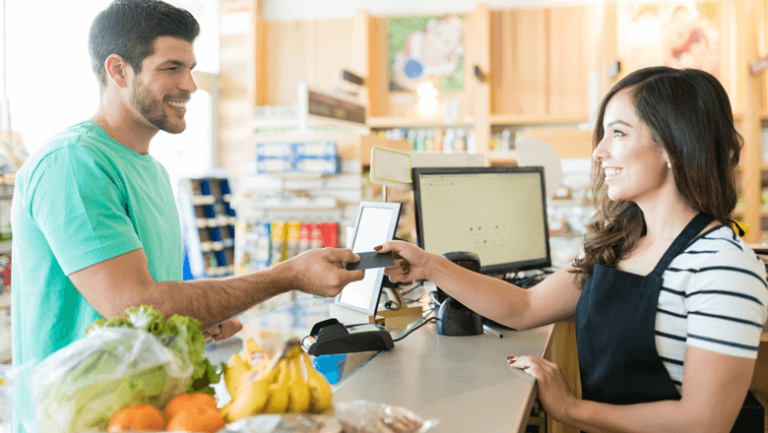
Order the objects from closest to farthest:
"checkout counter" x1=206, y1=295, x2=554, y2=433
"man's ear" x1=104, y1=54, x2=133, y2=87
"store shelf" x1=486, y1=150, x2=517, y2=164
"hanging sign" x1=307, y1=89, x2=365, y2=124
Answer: "checkout counter" x1=206, y1=295, x2=554, y2=433 → "man's ear" x1=104, y1=54, x2=133, y2=87 → "hanging sign" x1=307, y1=89, x2=365, y2=124 → "store shelf" x1=486, y1=150, x2=517, y2=164

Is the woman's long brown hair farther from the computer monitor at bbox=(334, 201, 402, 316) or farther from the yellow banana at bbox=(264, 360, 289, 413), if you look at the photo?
the yellow banana at bbox=(264, 360, 289, 413)

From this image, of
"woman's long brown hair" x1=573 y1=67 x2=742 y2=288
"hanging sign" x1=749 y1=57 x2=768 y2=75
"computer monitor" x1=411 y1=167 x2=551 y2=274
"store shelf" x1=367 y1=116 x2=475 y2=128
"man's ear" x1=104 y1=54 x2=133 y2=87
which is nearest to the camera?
"woman's long brown hair" x1=573 y1=67 x2=742 y2=288

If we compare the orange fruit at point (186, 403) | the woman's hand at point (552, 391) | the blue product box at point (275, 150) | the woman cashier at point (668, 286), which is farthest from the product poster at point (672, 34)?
the orange fruit at point (186, 403)

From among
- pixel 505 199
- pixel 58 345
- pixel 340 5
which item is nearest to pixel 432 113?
pixel 340 5

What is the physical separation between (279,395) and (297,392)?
3 cm

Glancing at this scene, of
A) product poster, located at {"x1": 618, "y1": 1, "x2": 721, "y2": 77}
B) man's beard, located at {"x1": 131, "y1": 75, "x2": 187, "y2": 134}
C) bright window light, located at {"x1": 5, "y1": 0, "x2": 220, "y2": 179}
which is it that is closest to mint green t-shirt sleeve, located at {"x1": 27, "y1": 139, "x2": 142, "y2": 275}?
man's beard, located at {"x1": 131, "y1": 75, "x2": 187, "y2": 134}

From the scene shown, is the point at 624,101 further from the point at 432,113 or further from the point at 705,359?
the point at 432,113

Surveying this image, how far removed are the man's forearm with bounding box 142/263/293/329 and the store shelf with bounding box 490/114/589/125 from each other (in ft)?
17.7

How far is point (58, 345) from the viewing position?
131 cm

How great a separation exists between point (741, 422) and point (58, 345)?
1688mm

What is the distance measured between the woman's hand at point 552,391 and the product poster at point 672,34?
5634 millimetres

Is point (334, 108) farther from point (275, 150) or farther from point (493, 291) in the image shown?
point (493, 291)

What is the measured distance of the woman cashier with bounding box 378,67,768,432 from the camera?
1026 mm

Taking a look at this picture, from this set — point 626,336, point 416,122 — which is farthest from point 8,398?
point 416,122
